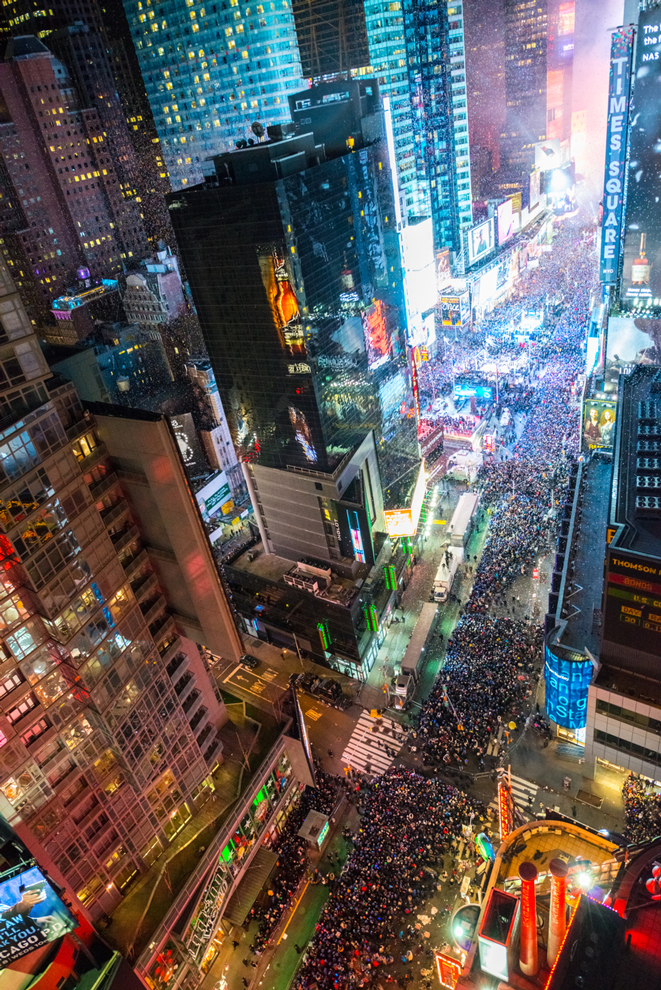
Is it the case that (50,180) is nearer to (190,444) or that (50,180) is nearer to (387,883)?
(190,444)

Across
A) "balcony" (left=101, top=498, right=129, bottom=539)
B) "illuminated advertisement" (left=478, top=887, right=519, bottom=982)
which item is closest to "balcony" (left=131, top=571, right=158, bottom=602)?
"balcony" (left=101, top=498, right=129, bottom=539)

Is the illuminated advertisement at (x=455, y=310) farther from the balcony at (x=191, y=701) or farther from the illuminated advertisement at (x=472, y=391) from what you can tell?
the balcony at (x=191, y=701)

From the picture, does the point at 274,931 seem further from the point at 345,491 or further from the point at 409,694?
the point at 345,491

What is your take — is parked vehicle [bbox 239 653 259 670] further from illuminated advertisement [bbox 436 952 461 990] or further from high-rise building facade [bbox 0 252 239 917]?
illuminated advertisement [bbox 436 952 461 990]

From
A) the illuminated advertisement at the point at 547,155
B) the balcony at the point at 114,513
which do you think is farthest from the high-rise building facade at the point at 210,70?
the illuminated advertisement at the point at 547,155

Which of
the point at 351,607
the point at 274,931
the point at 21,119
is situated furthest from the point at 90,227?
the point at 274,931
